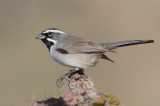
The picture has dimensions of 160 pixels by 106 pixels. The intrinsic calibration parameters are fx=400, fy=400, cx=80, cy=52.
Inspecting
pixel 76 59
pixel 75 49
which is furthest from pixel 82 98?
pixel 75 49

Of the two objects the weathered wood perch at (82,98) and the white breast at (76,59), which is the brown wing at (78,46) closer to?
the white breast at (76,59)

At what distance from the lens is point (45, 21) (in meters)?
12.4

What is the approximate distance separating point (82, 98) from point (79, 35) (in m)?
7.41

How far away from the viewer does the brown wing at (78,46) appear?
6789mm

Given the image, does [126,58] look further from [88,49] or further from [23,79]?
[88,49]

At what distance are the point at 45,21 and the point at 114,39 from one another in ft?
7.76

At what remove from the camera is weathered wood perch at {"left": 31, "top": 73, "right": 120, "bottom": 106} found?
4.28 metres

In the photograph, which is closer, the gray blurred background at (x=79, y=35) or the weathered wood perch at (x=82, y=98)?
the weathered wood perch at (x=82, y=98)

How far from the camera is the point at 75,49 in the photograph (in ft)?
22.7

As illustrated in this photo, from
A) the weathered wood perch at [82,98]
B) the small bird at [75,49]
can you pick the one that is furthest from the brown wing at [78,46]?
the weathered wood perch at [82,98]

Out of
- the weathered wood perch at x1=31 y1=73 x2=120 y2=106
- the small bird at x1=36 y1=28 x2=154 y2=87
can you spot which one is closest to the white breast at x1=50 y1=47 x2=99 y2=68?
the small bird at x1=36 y1=28 x2=154 y2=87

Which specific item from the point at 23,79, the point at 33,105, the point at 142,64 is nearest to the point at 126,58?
the point at 142,64

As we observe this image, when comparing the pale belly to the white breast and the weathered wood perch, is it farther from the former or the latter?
the weathered wood perch

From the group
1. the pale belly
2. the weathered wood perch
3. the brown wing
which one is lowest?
the weathered wood perch
